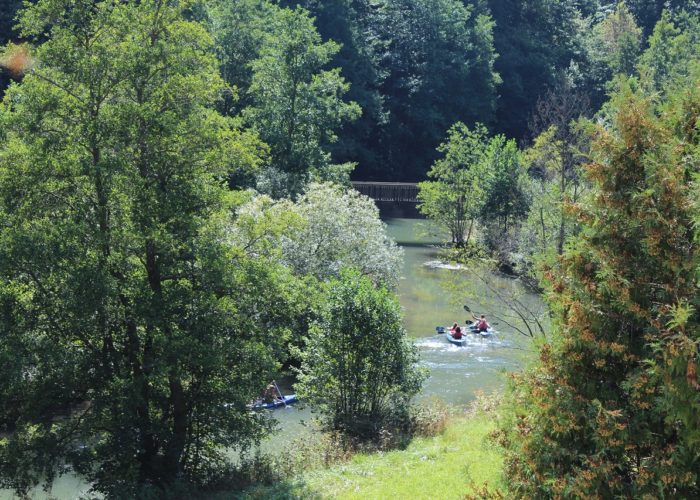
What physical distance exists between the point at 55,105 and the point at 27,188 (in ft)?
5.59

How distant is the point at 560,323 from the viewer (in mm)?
7688

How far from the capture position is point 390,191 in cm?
5934

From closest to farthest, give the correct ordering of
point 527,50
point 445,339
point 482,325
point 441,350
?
point 441,350 → point 445,339 → point 482,325 → point 527,50

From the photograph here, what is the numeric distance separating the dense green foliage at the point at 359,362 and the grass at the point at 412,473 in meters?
1.86

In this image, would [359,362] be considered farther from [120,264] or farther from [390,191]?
[390,191]

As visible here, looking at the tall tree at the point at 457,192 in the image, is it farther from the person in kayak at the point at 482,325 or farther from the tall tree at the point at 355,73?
the tall tree at the point at 355,73

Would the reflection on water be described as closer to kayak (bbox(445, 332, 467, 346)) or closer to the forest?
kayak (bbox(445, 332, 467, 346))

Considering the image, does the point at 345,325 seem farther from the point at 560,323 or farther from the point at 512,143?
the point at 512,143

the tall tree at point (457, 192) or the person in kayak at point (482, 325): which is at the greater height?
the tall tree at point (457, 192)

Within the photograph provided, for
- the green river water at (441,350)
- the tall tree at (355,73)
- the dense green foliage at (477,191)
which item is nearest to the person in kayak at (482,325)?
the green river water at (441,350)

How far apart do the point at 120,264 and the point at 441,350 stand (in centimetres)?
1574

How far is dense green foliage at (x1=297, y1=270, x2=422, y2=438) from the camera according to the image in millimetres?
17078

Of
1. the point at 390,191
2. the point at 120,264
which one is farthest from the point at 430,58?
the point at 120,264

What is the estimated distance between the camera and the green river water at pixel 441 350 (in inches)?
764
